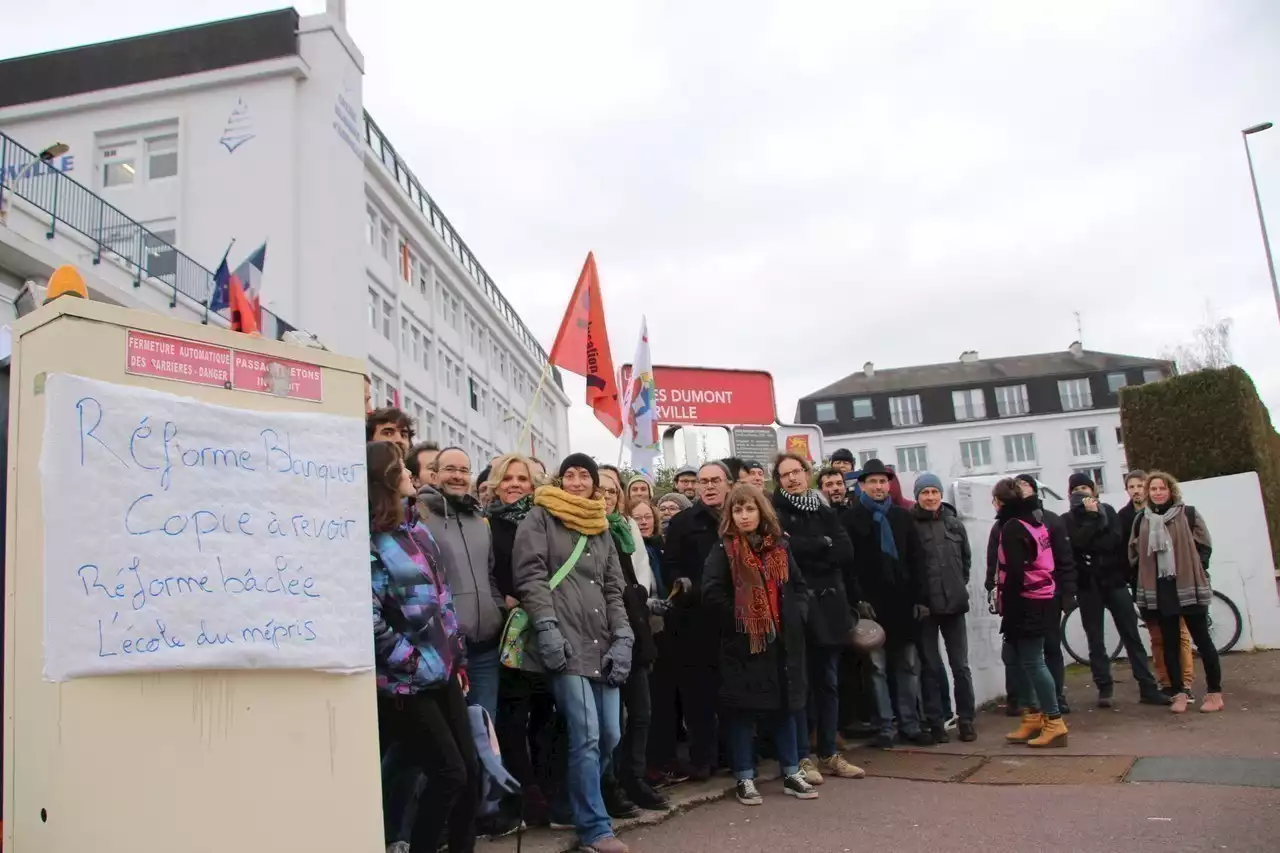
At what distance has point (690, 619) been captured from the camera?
6875mm

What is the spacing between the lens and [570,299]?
9594mm

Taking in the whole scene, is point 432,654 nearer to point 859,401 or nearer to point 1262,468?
point 1262,468

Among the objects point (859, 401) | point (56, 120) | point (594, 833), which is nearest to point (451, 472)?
point (594, 833)

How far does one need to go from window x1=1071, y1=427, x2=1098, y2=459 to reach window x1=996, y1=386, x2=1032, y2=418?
3.58m

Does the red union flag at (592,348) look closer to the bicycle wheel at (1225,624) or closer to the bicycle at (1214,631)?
the bicycle at (1214,631)

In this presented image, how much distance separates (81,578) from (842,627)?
5150 mm

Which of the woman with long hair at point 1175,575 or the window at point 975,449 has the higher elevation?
the window at point 975,449

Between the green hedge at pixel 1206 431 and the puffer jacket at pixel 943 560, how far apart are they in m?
7.45

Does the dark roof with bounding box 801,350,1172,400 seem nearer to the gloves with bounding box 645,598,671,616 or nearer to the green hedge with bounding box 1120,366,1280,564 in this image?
the green hedge with bounding box 1120,366,1280,564

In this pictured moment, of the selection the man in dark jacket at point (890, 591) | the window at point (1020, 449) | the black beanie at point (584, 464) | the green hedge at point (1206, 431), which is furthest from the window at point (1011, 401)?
the black beanie at point (584, 464)

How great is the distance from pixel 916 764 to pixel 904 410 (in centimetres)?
6905

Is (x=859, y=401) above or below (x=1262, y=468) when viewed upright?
above

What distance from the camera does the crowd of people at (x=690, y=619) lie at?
4188 mm

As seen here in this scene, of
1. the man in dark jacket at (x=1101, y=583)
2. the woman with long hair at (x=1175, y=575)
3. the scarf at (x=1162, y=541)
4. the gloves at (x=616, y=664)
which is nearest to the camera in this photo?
the gloves at (x=616, y=664)
